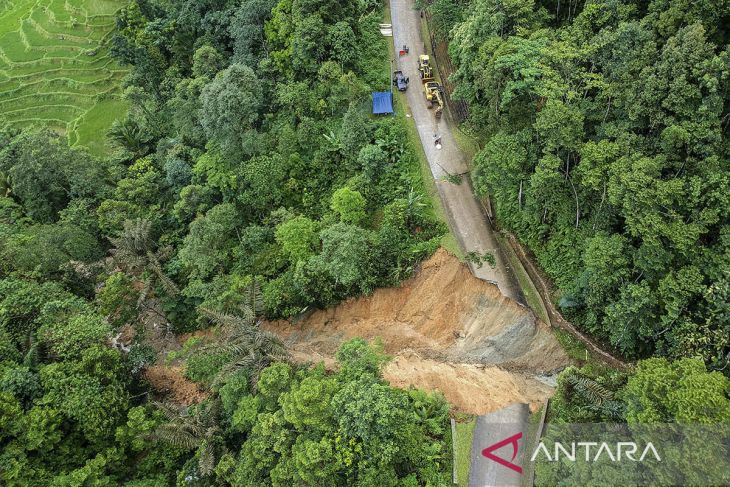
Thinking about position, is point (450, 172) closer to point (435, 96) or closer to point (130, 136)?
point (435, 96)

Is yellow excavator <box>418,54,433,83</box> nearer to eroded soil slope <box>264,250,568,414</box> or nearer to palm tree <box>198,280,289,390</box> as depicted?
eroded soil slope <box>264,250,568,414</box>

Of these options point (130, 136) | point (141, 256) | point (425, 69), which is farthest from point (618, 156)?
point (130, 136)

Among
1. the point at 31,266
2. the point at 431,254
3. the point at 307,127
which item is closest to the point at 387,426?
the point at 431,254

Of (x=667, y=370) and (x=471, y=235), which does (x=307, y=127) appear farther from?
(x=667, y=370)

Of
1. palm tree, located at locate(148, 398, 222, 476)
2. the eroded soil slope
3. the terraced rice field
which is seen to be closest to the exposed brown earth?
palm tree, located at locate(148, 398, 222, 476)

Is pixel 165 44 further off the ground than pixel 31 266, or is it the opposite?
pixel 165 44

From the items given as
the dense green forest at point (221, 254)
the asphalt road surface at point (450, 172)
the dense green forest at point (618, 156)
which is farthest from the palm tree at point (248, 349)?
the dense green forest at point (618, 156)
